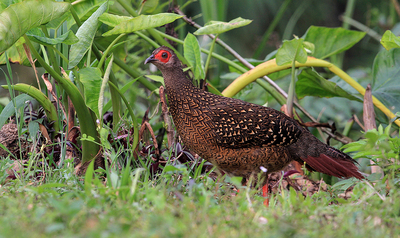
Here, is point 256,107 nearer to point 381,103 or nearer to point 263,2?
point 381,103

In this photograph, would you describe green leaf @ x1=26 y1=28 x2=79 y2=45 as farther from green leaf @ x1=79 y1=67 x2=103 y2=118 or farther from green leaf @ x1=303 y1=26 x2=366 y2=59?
green leaf @ x1=303 y1=26 x2=366 y2=59

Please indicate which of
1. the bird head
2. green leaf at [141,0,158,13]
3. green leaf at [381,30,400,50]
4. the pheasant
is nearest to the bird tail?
the pheasant

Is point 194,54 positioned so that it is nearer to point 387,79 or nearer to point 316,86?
point 316,86

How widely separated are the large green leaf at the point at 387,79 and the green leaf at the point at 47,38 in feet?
8.67

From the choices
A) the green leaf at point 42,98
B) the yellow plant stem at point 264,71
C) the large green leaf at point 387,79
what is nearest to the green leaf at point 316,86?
the yellow plant stem at point 264,71

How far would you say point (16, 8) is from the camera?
6.41 ft

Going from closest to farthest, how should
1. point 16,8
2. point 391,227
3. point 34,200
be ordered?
point 391,227, point 34,200, point 16,8

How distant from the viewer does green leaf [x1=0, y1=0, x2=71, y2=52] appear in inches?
76.2

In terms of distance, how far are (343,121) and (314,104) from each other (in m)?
1.07

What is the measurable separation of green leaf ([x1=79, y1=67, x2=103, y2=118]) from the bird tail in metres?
1.33

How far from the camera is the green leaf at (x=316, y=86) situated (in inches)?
128

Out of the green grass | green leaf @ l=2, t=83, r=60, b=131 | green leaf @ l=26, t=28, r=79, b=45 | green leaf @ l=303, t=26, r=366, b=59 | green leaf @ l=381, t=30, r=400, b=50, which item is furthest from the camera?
green leaf @ l=303, t=26, r=366, b=59

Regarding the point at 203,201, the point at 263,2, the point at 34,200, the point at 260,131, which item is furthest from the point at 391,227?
the point at 263,2

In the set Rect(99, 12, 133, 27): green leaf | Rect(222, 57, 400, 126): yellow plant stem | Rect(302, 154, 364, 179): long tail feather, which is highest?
Rect(99, 12, 133, 27): green leaf
